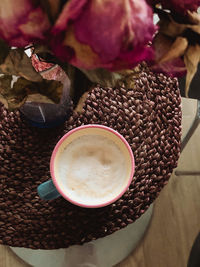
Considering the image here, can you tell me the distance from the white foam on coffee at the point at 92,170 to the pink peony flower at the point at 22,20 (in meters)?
0.30

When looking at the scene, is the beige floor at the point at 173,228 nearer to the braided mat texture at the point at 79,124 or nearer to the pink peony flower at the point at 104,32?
the braided mat texture at the point at 79,124

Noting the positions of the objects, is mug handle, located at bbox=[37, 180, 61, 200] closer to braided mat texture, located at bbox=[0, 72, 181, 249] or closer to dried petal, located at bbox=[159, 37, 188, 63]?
braided mat texture, located at bbox=[0, 72, 181, 249]

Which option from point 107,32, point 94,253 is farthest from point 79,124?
point 94,253

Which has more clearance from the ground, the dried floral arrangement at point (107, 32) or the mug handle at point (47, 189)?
the dried floral arrangement at point (107, 32)

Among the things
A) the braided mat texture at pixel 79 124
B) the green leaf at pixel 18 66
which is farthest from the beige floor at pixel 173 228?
the green leaf at pixel 18 66

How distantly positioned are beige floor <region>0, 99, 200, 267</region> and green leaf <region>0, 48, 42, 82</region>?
82 cm

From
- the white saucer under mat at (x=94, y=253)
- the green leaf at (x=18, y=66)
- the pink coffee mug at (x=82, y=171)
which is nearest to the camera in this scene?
the green leaf at (x=18, y=66)

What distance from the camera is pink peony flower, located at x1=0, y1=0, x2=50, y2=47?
295mm

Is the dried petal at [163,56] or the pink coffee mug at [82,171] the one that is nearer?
the dried petal at [163,56]

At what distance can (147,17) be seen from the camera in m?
0.30

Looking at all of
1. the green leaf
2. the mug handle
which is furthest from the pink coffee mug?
the green leaf

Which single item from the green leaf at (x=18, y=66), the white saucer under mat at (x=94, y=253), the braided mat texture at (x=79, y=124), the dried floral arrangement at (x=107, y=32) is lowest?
the white saucer under mat at (x=94, y=253)

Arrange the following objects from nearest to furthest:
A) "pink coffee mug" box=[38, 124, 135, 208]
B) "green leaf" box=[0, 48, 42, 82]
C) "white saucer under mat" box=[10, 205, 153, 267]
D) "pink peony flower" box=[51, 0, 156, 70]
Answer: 1. "pink peony flower" box=[51, 0, 156, 70]
2. "green leaf" box=[0, 48, 42, 82]
3. "pink coffee mug" box=[38, 124, 135, 208]
4. "white saucer under mat" box=[10, 205, 153, 267]

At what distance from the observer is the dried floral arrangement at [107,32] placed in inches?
11.1
